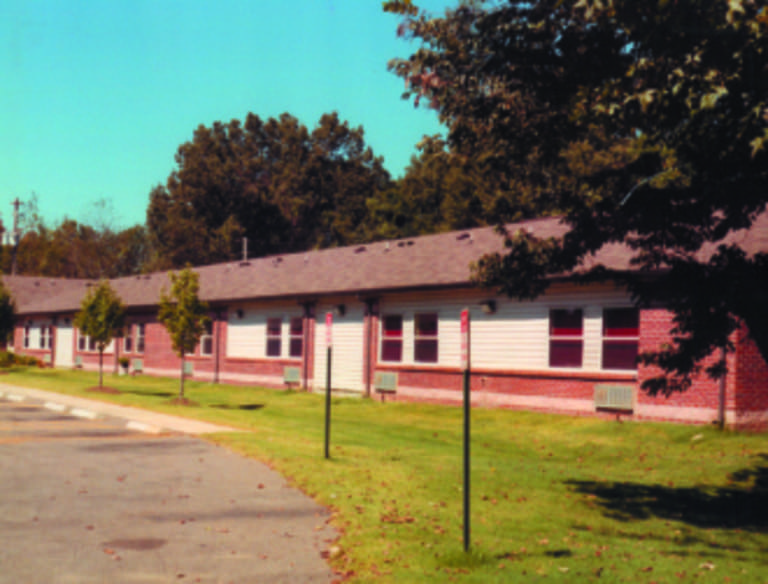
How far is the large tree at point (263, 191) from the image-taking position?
7381 cm

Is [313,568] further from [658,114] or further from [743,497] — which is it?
[743,497]

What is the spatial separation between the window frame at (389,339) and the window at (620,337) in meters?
7.87

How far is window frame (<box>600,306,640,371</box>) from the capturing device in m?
20.1

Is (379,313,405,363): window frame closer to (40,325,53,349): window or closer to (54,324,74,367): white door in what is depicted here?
(54,324,74,367): white door

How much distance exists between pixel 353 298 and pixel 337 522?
65.4 ft

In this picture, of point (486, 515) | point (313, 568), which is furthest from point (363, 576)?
point (486, 515)

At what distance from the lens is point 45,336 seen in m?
54.0

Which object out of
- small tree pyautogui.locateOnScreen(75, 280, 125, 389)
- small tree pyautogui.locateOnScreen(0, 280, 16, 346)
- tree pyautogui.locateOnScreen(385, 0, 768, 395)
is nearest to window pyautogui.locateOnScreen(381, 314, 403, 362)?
small tree pyautogui.locateOnScreen(75, 280, 125, 389)

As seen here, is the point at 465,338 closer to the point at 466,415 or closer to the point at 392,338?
the point at 466,415

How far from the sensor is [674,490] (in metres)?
12.2

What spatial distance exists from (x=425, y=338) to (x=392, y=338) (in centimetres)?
172

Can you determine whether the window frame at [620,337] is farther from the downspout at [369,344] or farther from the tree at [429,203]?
the tree at [429,203]

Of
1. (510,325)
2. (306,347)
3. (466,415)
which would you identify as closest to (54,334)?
(306,347)

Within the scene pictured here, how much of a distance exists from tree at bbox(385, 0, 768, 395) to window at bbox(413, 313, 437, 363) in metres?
13.9
